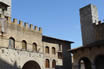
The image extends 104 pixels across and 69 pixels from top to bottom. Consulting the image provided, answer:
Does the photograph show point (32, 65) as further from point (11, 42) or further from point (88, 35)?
point (88, 35)

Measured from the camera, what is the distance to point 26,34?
21578 millimetres

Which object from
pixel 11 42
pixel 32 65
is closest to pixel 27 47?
pixel 11 42

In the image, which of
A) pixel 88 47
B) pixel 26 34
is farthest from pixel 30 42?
pixel 88 47

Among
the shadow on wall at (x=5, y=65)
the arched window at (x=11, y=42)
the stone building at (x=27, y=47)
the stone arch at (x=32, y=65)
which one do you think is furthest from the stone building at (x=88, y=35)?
the shadow on wall at (x=5, y=65)

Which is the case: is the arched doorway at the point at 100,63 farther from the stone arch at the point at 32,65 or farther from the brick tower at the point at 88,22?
the stone arch at the point at 32,65

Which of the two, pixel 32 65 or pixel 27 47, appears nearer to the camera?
pixel 27 47

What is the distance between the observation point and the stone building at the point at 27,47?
61.1 ft

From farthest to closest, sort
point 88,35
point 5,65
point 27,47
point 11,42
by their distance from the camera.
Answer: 1. point 88,35
2. point 27,47
3. point 11,42
4. point 5,65

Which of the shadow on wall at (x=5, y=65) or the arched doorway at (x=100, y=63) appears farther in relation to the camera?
the arched doorway at (x=100, y=63)

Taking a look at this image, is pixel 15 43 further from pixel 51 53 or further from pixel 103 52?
pixel 103 52

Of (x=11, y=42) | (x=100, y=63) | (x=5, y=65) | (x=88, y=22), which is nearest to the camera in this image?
(x=5, y=65)

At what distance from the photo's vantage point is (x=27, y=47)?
2123 cm

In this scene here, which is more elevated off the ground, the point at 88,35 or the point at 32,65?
the point at 88,35

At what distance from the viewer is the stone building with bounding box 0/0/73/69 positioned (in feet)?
61.1
